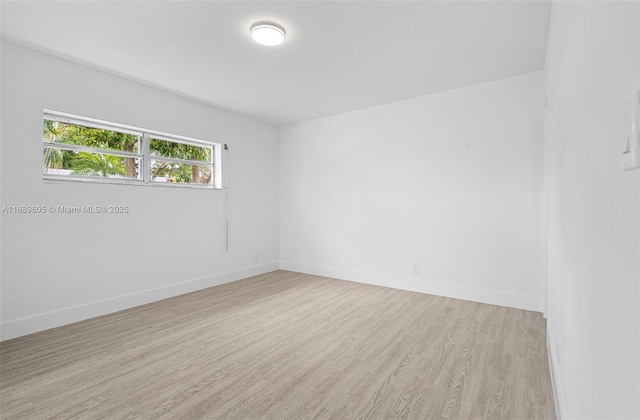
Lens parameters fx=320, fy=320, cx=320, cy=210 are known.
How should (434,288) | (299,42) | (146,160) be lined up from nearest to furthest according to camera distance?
(299,42) < (146,160) < (434,288)

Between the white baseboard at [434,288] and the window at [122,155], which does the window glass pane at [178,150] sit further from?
the white baseboard at [434,288]

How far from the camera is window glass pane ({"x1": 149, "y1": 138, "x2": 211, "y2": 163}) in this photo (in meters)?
4.27

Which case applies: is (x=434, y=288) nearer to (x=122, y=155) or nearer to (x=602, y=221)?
(x=602, y=221)

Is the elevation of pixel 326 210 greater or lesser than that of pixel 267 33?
lesser

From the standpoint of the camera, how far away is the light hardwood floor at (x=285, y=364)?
1.98 m

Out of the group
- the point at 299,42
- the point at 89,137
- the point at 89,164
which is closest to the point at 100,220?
the point at 89,164

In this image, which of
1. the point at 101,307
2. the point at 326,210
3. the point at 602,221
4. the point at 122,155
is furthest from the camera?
the point at 326,210

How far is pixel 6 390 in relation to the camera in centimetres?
217

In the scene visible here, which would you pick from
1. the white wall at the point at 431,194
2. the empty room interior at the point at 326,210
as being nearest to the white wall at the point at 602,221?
the empty room interior at the point at 326,210

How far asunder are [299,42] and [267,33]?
Answer: 1.14 ft

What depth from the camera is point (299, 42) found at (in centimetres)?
297

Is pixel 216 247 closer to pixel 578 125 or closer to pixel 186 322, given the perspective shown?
pixel 186 322

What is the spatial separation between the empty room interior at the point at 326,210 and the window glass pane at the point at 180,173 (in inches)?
2.0

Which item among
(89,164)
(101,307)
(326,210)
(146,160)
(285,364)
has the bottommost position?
(285,364)
